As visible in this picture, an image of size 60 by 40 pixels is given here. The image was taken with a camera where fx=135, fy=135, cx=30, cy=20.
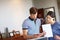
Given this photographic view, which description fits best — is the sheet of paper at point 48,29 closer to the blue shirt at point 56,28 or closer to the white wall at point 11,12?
the blue shirt at point 56,28

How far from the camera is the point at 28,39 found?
5.10 ft

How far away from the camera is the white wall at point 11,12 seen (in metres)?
2.67

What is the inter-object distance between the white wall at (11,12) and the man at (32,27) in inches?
39.9

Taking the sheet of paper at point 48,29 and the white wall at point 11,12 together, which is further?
the white wall at point 11,12

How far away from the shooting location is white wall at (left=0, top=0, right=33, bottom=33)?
2666 mm

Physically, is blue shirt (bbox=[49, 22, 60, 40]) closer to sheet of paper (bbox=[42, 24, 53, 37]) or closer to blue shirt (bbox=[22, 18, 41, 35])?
sheet of paper (bbox=[42, 24, 53, 37])

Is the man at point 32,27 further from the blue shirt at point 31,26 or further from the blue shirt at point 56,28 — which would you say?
the blue shirt at point 56,28

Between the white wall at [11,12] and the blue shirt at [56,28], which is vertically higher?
the white wall at [11,12]

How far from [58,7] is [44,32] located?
3.99 ft

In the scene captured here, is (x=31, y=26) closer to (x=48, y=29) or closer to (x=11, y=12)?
(x=48, y=29)

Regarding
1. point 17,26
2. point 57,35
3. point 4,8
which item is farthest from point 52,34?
point 4,8

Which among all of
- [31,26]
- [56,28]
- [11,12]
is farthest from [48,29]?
[11,12]

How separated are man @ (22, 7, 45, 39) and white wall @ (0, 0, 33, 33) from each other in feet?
3.32

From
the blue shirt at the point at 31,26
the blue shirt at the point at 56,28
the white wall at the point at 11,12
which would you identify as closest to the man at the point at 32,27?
the blue shirt at the point at 31,26
